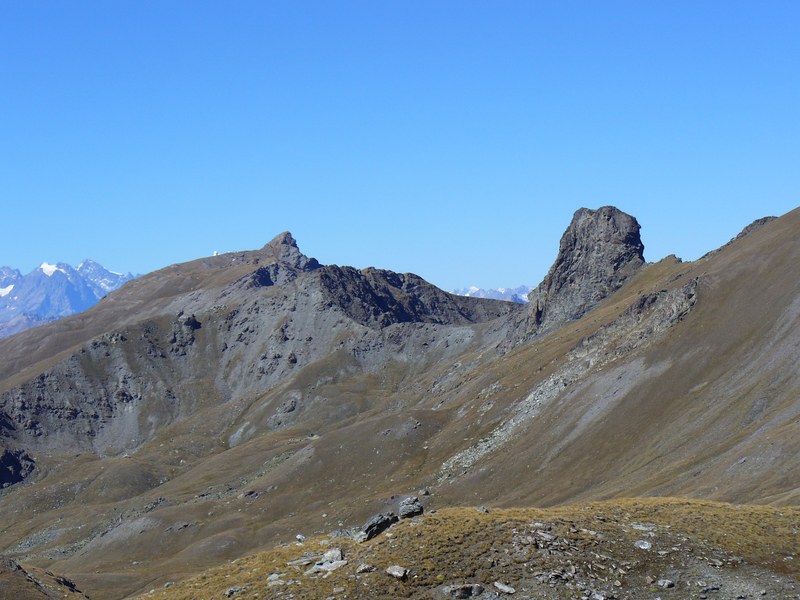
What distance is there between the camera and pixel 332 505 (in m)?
162

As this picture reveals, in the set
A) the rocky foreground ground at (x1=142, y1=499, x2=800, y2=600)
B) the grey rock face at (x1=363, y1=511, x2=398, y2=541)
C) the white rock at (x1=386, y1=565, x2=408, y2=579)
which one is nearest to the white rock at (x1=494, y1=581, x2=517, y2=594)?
the rocky foreground ground at (x1=142, y1=499, x2=800, y2=600)

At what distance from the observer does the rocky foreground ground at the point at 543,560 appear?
40.1 metres

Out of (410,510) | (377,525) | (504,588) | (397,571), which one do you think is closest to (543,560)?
(504,588)

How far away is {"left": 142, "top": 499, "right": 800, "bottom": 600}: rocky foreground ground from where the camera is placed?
40.1 m

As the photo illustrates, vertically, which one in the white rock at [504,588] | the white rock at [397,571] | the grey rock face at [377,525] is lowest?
the white rock at [504,588]

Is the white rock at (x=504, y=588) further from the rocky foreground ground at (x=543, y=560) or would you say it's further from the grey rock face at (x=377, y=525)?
the grey rock face at (x=377, y=525)

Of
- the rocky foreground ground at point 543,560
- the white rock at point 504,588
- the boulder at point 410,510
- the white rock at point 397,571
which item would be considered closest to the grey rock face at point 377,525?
the boulder at point 410,510

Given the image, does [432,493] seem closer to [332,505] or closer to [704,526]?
[332,505]

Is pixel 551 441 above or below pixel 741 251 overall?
below

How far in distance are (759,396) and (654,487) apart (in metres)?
30.1

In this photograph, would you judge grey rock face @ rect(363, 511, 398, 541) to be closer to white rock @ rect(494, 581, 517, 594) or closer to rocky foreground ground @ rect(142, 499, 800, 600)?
rocky foreground ground @ rect(142, 499, 800, 600)

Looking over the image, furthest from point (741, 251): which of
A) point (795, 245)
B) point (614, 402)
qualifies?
point (614, 402)

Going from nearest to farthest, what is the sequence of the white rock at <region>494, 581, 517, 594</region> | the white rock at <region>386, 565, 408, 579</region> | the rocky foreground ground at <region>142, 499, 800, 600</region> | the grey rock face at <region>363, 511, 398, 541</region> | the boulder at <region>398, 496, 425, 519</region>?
the white rock at <region>494, 581, 517, 594</region> < the rocky foreground ground at <region>142, 499, 800, 600</region> < the white rock at <region>386, 565, 408, 579</region> < the grey rock face at <region>363, 511, 398, 541</region> < the boulder at <region>398, 496, 425, 519</region>

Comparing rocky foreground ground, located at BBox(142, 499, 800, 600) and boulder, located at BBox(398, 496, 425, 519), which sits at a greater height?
boulder, located at BBox(398, 496, 425, 519)
